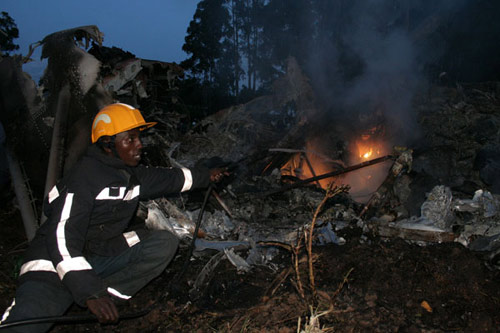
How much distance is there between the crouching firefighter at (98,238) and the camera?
2326mm

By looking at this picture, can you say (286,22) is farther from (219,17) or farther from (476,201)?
(476,201)

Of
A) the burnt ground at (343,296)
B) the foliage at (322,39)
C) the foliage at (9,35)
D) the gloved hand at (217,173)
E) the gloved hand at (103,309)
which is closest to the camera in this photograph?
the gloved hand at (103,309)

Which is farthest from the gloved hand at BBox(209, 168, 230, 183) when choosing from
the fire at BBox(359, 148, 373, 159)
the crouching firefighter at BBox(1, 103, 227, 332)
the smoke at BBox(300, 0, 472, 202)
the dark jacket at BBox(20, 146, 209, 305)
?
the fire at BBox(359, 148, 373, 159)

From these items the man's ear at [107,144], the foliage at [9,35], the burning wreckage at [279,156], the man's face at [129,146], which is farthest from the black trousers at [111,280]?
the foliage at [9,35]

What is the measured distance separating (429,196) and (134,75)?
5.53 m

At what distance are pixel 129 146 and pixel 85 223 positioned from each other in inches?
30.0

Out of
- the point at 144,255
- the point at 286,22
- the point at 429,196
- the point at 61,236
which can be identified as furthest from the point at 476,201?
the point at 286,22

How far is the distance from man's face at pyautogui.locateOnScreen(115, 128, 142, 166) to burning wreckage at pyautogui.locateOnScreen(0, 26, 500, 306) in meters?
1.29

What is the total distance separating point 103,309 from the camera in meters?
2.24

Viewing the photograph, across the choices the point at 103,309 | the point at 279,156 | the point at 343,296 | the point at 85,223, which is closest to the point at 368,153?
the point at 279,156

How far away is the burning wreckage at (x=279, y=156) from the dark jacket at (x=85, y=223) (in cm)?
109

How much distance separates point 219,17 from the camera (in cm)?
2612

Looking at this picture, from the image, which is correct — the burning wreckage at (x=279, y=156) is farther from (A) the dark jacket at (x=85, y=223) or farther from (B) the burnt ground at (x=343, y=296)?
(A) the dark jacket at (x=85, y=223)

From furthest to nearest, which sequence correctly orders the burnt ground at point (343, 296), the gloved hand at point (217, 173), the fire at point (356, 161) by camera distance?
the fire at point (356, 161) < the gloved hand at point (217, 173) < the burnt ground at point (343, 296)
